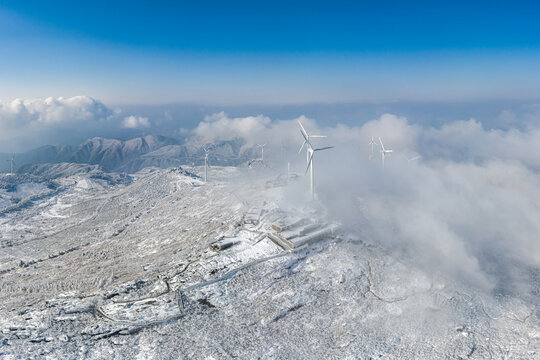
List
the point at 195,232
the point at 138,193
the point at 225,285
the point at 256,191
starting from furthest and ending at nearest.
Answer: the point at 138,193
the point at 256,191
the point at 195,232
the point at 225,285

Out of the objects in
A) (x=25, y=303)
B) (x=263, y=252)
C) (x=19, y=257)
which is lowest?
(x=19, y=257)

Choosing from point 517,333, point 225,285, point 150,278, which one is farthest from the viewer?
point 150,278

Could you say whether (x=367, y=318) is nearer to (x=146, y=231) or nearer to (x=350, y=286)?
(x=350, y=286)

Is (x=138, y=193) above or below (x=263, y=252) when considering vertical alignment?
below

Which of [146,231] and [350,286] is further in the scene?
[146,231]

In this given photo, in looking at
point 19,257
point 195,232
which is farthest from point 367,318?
point 19,257

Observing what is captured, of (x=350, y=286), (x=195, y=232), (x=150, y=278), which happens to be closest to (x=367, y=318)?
(x=350, y=286)
